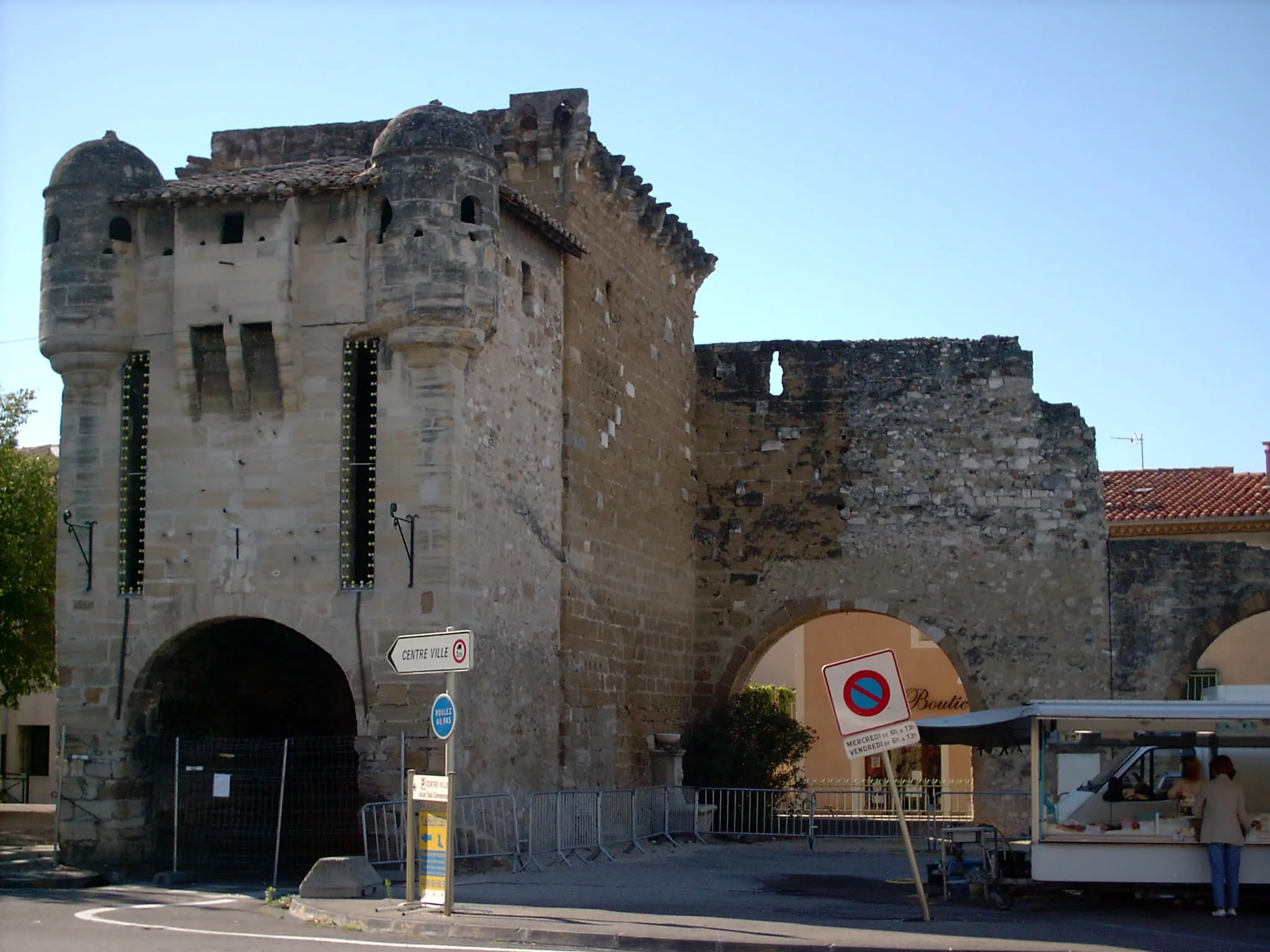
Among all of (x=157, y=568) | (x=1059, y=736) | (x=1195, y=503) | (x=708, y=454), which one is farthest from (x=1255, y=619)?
(x=157, y=568)

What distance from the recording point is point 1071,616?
2645 centimetres

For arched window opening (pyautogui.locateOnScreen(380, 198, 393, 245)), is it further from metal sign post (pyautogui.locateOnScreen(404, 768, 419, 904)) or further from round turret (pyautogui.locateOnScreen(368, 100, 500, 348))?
metal sign post (pyautogui.locateOnScreen(404, 768, 419, 904))

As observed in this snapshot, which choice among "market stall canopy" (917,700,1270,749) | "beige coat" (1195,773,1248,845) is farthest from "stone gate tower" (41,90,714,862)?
"beige coat" (1195,773,1248,845)

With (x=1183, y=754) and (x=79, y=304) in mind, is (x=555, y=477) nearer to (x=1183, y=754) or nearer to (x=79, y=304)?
(x=79, y=304)

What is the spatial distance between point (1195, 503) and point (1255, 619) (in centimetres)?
290

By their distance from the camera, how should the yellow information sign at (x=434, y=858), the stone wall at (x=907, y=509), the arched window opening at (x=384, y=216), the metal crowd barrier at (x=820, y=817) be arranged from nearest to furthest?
1. the yellow information sign at (x=434, y=858)
2. the arched window opening at (x=384, y=216)
3. the metal crowd barrier at (x=820, y=817)
4. the stone wall at (x=907, y=509)

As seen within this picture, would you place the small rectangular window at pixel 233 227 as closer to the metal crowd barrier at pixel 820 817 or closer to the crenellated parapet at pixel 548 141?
the crenellated parapet at pixel 548 141

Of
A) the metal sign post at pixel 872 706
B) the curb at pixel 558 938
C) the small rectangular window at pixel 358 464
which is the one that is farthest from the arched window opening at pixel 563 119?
the curb at pixel 558 938

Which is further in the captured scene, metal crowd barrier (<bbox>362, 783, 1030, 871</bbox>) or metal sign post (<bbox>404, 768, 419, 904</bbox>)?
metal crowd barrier (<bbox>362, 783, 1030, 871</bbox>)

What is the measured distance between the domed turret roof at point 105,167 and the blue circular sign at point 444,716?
923cm

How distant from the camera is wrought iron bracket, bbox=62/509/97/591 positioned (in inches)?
768

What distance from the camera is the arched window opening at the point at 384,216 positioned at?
18.9 metres

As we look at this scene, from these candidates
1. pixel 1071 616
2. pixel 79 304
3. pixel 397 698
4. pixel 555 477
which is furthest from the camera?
pixel 1071 616

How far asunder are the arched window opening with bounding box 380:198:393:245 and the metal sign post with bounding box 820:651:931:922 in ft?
27.9
